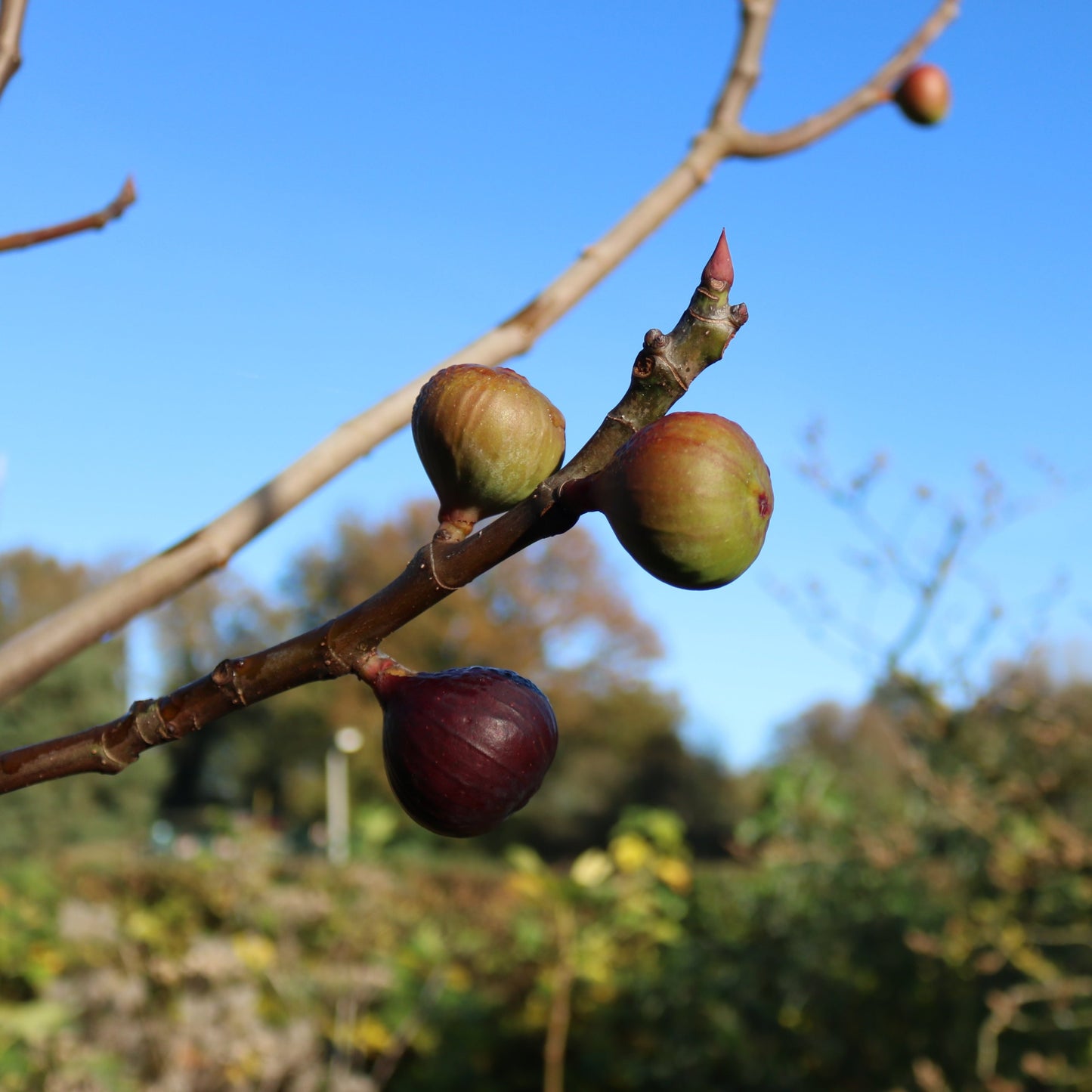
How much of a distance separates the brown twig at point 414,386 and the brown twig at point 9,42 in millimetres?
444

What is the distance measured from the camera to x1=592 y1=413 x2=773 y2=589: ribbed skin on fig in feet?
1.55

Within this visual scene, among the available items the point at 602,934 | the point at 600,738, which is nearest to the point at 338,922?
the point at 602,934

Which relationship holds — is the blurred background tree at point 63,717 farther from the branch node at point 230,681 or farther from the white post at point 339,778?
the branch node at point 230,681

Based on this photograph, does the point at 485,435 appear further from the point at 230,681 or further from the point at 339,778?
the point at 339,778

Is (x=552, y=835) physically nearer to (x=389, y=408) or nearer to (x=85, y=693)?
(x=85, y=693)

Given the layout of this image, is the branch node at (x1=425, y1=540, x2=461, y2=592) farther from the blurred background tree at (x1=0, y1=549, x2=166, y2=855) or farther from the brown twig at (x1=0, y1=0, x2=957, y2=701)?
the blurred background tree at (x1=0, y1=549, x2=166, y2=855)

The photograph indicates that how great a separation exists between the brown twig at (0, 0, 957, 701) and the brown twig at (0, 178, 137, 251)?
31cm

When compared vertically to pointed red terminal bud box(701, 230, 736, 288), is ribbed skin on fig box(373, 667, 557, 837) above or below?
below

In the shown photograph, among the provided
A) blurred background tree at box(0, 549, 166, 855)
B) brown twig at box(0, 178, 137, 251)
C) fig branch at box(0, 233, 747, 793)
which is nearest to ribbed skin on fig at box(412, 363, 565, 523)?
fig branch at box(0, 233, 747, 793)

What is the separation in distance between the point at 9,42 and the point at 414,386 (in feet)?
1.59

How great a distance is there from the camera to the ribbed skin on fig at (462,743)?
1.85 feet

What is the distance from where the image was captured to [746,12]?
128 cm

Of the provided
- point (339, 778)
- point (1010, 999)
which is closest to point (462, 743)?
point (1010, 999)

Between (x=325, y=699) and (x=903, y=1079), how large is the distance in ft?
72.5
